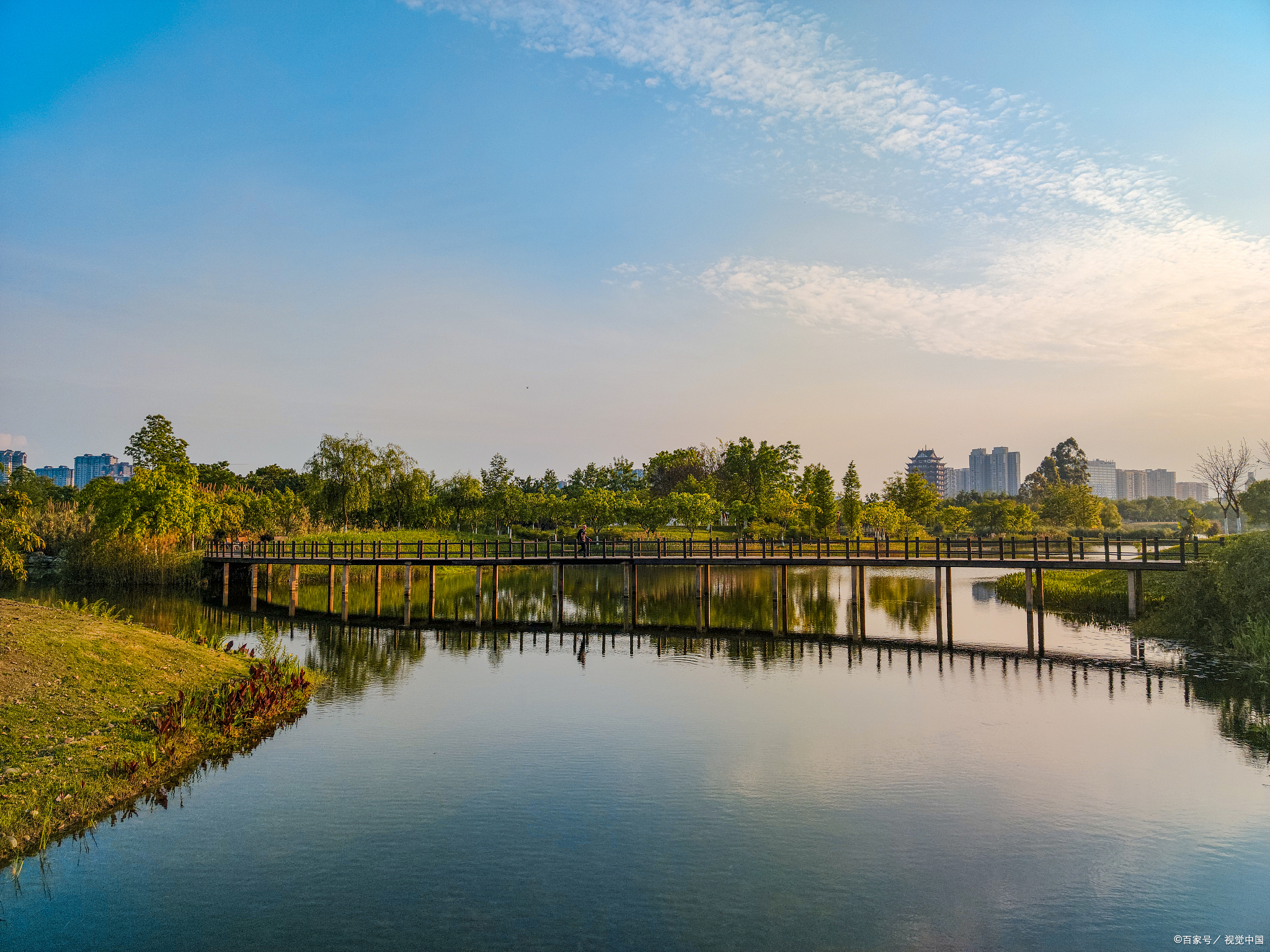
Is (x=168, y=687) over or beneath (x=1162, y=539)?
beneath

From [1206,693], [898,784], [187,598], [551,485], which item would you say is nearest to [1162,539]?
[1206,693]

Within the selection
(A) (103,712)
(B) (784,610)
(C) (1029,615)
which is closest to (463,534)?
(B) (784,610)

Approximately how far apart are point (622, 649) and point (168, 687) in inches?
586

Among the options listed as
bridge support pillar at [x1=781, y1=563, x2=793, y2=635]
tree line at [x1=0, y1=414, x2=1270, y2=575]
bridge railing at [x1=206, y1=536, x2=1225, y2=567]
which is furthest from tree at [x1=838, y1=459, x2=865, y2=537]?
bridge support pillar at [x1=781, y1=563, x2=793, y2=635]

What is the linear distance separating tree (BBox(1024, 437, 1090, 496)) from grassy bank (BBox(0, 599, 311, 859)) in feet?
447

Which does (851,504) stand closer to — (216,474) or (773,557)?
(773,557)

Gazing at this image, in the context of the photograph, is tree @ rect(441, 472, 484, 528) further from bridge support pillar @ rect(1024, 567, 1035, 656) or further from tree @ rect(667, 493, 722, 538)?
bridge support pillar @ rect(1024, 567, 1035, 656)

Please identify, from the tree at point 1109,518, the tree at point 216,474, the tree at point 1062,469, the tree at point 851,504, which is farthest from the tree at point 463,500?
the tree at point 1062,469

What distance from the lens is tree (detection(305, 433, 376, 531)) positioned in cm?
6569

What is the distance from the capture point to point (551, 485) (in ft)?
369

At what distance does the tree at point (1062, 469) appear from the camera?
13575 centimetres

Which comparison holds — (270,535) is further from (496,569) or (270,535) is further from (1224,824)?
(1224,824)

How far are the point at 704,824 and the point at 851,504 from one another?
67825 millimetres

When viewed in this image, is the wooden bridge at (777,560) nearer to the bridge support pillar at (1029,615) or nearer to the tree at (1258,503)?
the bridge support pillar at (1029,615)
